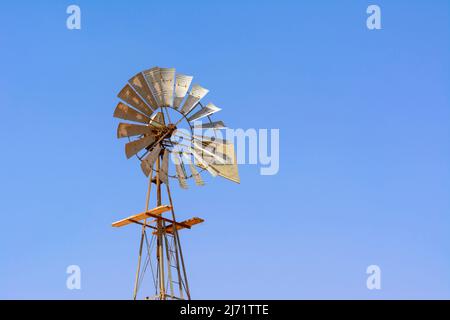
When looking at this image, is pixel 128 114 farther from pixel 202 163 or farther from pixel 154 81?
pixel 202 163

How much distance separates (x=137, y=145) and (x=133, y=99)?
1575 mm

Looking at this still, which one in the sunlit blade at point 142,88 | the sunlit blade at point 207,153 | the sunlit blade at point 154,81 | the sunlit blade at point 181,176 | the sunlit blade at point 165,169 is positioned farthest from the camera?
the sunlit blade at point 207,153

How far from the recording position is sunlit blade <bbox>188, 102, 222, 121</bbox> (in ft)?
91.3

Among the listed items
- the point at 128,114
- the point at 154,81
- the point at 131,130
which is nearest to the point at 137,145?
the point at 131,130

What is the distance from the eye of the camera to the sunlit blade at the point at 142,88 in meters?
26.6

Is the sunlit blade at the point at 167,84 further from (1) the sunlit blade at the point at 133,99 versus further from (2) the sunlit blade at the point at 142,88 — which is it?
(1) the sunlit blade at the point at 133,99

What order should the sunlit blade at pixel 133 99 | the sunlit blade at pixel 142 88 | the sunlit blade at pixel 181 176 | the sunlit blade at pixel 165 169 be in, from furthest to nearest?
the sunlit blade at pixel 181 176
the sunlit blade at pixel 165 169
the sunlit blade at pixel 142 88
the sunlit blade at pixel 133 99

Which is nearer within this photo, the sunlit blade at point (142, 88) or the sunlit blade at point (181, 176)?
the sunlit blade at point (142, 88)

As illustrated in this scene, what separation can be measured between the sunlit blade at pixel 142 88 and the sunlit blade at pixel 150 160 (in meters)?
1.47

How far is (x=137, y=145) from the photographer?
88.2ft
